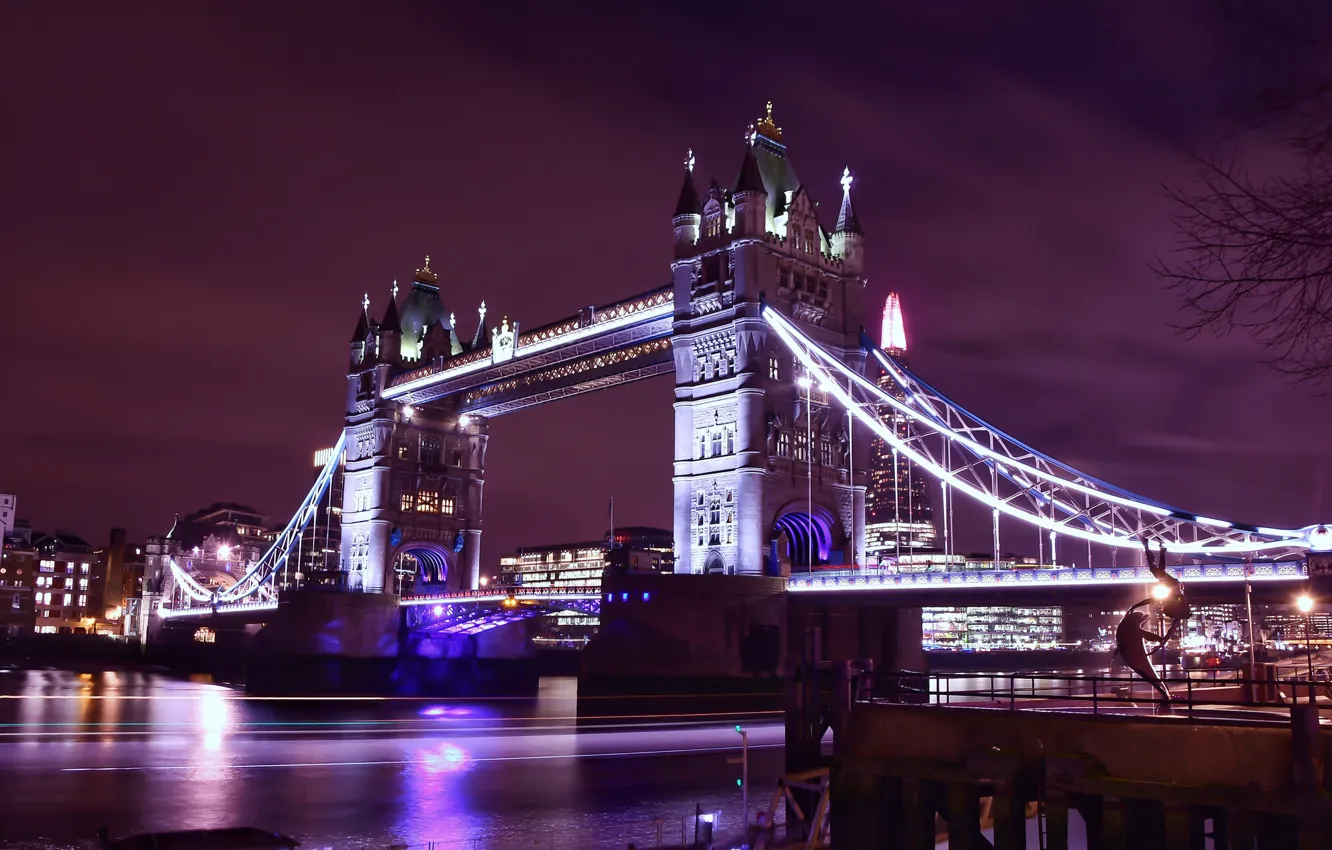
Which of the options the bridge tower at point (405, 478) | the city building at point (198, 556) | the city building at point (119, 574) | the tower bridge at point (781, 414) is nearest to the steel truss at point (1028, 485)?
the tower bridge at point (781, 414)

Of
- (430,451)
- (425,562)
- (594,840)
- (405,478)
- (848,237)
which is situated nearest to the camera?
(594,840)

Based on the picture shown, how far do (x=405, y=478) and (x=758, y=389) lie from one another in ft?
116

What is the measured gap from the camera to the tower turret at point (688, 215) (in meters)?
56.0

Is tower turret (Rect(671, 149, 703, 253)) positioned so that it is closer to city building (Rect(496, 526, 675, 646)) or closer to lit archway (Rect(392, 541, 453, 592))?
lit archway (Rect(392, 541, 453, 592))

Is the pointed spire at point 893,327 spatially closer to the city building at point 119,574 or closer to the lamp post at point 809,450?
the lamp post at point 809,450

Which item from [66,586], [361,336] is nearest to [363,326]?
[361,336]

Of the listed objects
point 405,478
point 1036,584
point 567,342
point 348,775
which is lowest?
point 348,775

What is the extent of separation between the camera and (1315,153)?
879 centimetres

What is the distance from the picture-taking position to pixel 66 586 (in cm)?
15012

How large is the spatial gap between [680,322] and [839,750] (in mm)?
39006

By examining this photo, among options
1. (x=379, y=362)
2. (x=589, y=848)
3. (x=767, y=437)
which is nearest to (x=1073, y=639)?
(x=379, y=362)

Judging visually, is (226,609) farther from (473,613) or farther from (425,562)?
(473,613)

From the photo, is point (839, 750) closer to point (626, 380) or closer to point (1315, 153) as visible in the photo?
point (1315, 153)

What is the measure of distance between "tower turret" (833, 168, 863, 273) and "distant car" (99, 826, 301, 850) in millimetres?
42917
